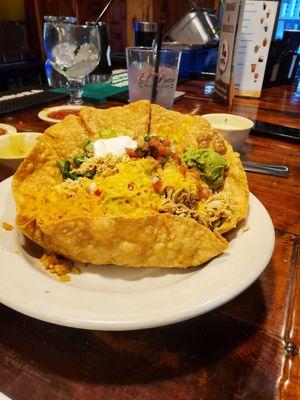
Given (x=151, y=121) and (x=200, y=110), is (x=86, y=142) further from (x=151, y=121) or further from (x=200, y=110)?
(x=200, y=110)

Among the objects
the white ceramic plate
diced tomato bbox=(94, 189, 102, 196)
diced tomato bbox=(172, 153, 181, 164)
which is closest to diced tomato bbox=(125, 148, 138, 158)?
diced tomato bbox=(172, 153, 181, 164)

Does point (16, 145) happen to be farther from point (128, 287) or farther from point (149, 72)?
point (149, 72)

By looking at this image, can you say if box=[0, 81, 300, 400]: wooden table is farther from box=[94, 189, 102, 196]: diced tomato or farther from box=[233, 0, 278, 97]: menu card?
box=[233, 0, 278, 97]: menu card

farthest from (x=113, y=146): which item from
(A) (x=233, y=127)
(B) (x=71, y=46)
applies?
(B) (x=71, y=46)

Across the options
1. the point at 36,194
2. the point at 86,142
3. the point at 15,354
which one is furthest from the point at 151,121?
the point at 15,354

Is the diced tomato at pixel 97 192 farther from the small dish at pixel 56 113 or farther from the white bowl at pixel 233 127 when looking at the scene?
the small dish at pixel 56 113

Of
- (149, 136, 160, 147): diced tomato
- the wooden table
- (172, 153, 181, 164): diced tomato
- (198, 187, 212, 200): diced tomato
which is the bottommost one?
the wooden table
